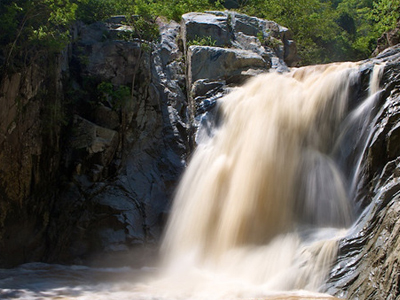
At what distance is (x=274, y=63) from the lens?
47.2ft

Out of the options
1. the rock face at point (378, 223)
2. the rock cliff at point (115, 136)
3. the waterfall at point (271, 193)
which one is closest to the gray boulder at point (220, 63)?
the rock cliff at point (115, 136)

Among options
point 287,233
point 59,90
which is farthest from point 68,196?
point 287,233

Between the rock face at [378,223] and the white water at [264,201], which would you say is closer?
the rock face at [378,223]

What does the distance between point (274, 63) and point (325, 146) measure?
588cm

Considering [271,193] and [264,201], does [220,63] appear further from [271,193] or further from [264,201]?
[264,201]

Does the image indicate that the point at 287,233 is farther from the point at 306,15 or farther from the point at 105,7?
the point at 306,15

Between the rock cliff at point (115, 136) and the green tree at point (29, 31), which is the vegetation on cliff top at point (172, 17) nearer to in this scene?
the green tree at point (29, 31)

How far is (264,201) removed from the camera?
899 centimetres

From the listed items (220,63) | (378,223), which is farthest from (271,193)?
(220,63)

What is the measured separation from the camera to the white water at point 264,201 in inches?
288

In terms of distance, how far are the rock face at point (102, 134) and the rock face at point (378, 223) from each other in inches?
204

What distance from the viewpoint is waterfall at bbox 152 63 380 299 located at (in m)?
7.59

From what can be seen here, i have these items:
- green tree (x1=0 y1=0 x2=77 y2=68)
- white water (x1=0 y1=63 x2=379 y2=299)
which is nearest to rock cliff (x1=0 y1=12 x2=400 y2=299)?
Answer: green tree (x1=0 y1=0 x2=77 y2=68)

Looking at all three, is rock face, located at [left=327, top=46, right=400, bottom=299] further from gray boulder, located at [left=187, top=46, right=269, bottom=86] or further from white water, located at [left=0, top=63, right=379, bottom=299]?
gray boulder, located at [left=187, top=46, right=269, bottom=86]
